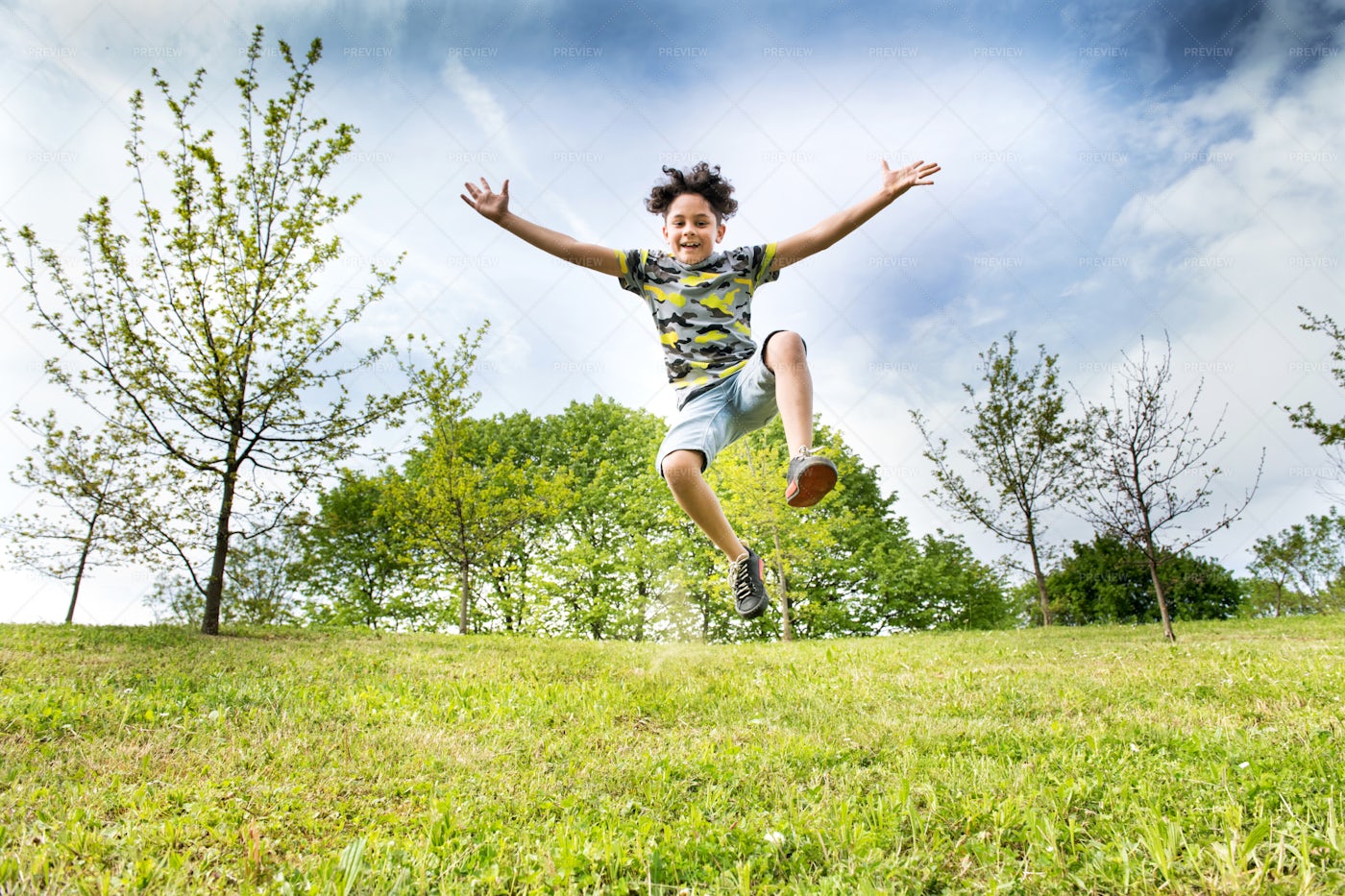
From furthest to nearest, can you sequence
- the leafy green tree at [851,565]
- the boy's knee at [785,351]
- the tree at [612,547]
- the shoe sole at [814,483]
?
1. the tree at [612,547]
2. the leafy green tree at [851,565]
3. the boy's knee at [785,351]
4. the shoe sole at [814,483]

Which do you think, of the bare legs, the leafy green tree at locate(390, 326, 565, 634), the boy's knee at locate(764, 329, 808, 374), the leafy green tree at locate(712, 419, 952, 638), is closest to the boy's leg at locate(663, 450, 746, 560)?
the bare legs

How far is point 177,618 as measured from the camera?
26484 millimetres

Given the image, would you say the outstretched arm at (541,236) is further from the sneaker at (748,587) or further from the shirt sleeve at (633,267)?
the sneaker at (748,587)

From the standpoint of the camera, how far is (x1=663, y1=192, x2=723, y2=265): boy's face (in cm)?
452

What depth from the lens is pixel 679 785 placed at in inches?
131

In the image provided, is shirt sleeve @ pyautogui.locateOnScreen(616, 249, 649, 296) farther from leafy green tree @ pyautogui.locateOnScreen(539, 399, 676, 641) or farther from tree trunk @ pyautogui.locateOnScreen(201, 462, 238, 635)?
leafy green tree @ pyautogui.locateOnScreen(539, 399, 676, 641)

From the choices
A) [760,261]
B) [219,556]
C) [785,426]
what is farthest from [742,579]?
[219,556]

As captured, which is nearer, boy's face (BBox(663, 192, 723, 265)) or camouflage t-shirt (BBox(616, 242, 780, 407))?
camouflage t-shirt (BBox(616, 242, 780, 407))

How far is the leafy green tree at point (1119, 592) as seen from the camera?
2708 cm

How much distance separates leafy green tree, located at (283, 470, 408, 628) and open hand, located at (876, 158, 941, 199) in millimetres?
23833

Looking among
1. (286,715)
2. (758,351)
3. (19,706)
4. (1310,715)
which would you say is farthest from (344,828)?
(1310,715)

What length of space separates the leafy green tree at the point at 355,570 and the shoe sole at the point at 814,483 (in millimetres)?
24000

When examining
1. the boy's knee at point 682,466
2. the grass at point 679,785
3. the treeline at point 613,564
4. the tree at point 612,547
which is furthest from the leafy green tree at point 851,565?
the boy's knee at point 682,466

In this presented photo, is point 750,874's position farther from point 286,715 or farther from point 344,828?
point 286,715
